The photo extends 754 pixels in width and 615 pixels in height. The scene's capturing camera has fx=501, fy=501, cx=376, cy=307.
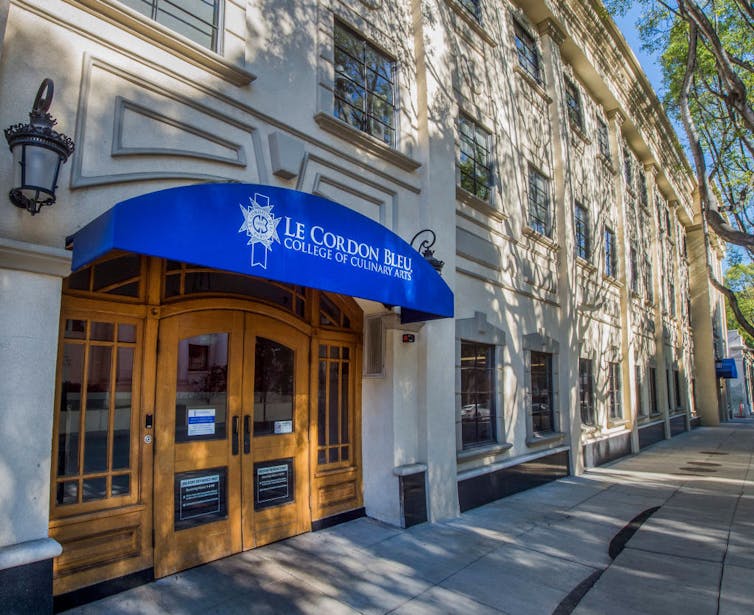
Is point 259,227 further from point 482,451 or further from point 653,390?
point 653,390

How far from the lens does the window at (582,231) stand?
12188 mm

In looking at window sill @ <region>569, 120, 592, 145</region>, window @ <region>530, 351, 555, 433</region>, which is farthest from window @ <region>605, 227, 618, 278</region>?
window @ <region>530, 351, 555, 433</region>

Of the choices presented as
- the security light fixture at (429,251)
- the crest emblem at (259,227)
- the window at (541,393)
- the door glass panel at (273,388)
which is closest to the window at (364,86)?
the security light fixture at (429,251)

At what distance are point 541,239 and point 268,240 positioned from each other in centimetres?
747

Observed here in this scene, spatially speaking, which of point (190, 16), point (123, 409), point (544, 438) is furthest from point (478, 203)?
point (123, 409)

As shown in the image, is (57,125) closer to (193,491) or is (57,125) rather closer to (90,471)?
(90,471)

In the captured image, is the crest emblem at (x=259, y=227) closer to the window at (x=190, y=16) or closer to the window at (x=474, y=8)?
the window at (x=190, y=16)

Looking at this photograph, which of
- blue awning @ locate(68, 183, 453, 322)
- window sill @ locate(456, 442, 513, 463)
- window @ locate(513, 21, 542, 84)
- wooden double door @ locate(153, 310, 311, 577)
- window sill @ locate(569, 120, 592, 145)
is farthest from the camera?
window sill @ locate(569, 120, 592, 145)

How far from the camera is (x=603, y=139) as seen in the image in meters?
14.7

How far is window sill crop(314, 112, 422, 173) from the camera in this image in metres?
5.72

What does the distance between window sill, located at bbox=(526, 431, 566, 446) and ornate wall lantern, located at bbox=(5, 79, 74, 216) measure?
8067mm

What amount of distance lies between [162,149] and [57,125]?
779 millimetres

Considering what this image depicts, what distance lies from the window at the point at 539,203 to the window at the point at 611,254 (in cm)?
414

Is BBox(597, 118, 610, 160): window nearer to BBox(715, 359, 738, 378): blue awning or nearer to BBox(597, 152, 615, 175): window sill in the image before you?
BBox(597, 152, 615, 175): window sill
